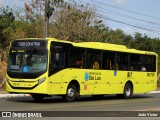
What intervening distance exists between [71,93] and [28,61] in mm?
2762

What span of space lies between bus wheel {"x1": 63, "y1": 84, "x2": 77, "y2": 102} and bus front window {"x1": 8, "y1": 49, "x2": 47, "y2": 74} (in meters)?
2.10

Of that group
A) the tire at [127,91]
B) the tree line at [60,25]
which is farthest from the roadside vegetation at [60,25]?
the tire at [127,91]

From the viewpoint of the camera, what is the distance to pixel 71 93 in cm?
2277

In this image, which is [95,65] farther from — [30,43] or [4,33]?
[4,33]

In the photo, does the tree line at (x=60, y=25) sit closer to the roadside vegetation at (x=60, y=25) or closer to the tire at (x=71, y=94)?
the roadside vegetation at (x=60, y=25)

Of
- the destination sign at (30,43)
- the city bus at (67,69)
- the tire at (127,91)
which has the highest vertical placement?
the destination sign at (30,43)

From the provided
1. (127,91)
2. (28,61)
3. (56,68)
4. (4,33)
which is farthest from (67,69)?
(4,33)

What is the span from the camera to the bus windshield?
69.7ft

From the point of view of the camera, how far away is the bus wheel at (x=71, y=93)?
22.6m

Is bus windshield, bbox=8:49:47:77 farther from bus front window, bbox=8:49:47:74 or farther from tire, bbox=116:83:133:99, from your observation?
tire, bbox=116:83:133:99

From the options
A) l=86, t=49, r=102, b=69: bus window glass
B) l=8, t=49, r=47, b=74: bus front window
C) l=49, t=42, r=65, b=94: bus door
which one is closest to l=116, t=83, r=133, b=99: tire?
l=86, t=49, r=102, b=69: bus window glass

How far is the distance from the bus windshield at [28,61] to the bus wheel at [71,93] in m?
2.10

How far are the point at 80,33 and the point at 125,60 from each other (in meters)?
14.1

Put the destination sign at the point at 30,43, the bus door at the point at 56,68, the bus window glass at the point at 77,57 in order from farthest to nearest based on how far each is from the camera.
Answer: the bus window glass at the point at 77,57, the destination sign at the point at 30,43, the bus door at the point at 56,68
